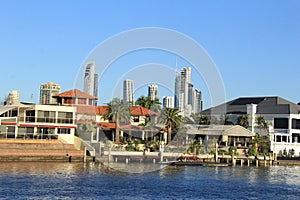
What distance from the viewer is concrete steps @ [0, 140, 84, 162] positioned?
84.7m

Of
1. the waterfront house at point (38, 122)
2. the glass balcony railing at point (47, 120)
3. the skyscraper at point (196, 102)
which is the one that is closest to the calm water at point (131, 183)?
the waterfront house at point (38, 122)

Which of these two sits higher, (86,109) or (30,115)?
(86,109)

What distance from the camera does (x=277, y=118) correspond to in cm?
Answer: 13375

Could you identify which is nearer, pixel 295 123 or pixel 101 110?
pixel 101 110

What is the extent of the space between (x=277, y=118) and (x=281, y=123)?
1.84 meters

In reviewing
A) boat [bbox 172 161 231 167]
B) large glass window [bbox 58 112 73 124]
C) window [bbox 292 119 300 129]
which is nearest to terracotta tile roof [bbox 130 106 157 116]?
large glass window [bbox 58 112 73 124]

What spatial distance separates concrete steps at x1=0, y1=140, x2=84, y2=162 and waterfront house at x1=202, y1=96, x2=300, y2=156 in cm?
5066

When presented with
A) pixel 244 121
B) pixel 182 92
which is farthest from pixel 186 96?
pixel 244 121

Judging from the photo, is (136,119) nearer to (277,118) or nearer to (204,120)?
(204,120)

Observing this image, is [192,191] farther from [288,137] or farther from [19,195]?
[288,137]

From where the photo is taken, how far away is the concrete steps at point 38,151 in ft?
278

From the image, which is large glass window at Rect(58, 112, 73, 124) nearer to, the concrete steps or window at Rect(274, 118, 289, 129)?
the concrete steps

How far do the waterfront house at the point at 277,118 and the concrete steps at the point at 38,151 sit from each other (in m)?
50.7

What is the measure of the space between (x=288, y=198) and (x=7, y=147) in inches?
1807
